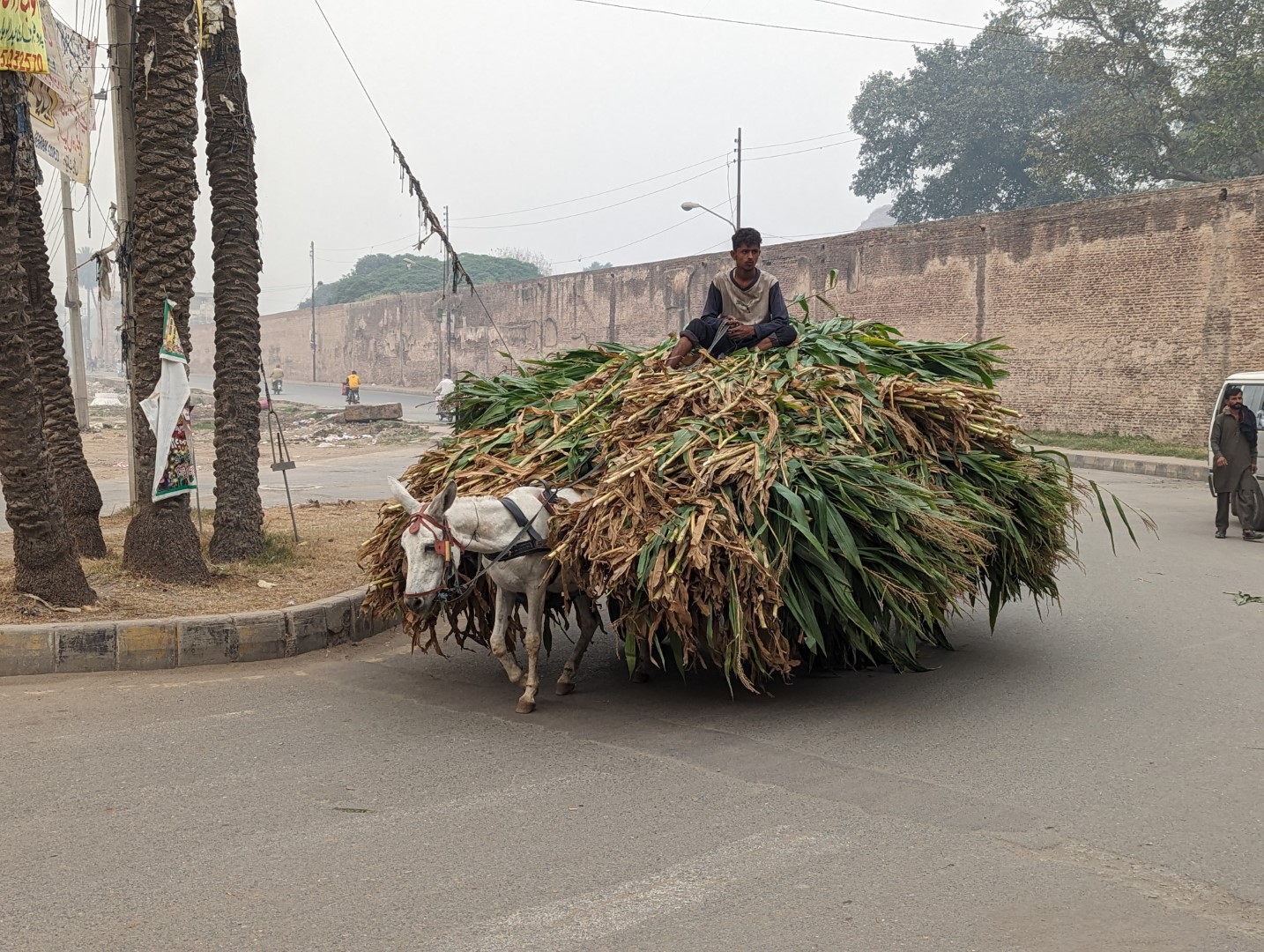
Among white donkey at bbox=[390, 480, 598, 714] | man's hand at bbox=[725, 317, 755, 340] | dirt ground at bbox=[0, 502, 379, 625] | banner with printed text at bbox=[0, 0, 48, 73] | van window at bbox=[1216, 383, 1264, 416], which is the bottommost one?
dirt ground at bbox=[0, 502, 379, 625]

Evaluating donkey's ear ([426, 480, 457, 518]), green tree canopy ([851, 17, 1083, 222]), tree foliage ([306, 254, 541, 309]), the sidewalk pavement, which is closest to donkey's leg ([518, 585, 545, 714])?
donkey's ear ([426, 480, 457, 518])

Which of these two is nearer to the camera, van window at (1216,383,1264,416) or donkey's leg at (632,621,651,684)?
donkey's leg at (632,621,651,684)

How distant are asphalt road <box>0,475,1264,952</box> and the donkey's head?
631 millimetres

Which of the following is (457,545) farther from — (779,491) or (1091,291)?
(1091,291)

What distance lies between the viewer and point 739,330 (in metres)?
6.60

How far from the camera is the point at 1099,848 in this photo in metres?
3.87

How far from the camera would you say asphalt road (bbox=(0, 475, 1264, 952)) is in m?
3.35

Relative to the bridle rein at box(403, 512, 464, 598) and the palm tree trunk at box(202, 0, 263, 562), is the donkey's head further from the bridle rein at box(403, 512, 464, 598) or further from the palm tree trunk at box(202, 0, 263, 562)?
the palm tree trunk at box(202, 0, 263, 562)

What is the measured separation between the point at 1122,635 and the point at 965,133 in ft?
154

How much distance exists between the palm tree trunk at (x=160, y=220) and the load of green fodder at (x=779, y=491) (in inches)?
92.7

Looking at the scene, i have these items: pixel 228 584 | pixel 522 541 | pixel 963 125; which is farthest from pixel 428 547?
pixel 963 125

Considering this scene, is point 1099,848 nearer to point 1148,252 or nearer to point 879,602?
point 879,602

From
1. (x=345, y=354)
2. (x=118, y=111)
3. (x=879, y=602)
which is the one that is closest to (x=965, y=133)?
(x=345, y=354)

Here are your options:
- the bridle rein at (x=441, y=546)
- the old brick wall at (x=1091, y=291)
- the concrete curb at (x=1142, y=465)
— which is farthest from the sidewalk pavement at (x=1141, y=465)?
the bridle rein at (x=441, y=546)
